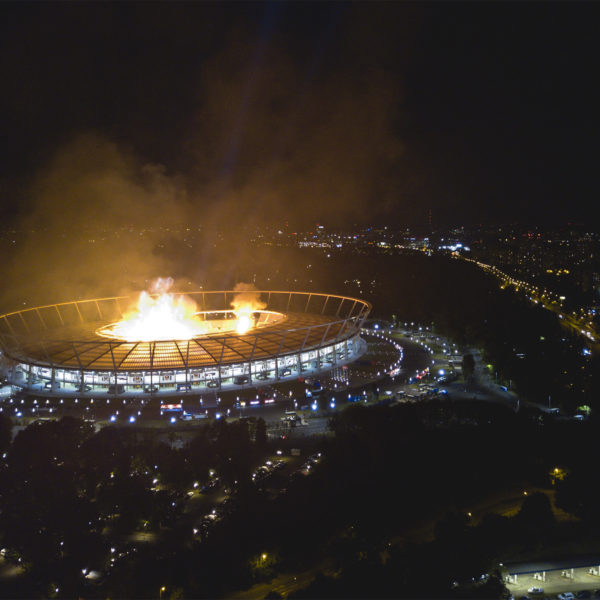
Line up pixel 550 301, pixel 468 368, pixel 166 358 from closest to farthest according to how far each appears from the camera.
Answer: pixel 166 358
pixel 468 368
pixel 550 301

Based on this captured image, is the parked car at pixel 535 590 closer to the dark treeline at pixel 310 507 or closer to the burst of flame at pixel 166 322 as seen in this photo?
the dark treeline at pixel 310 507

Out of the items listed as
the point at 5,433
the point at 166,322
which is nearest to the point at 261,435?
the point at 5,433

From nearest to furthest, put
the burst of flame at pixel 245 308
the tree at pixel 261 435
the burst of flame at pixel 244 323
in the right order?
the tree at pixel 261 435, the burst of flame at pixel 244 323, the burst of flame at pixel 245 308

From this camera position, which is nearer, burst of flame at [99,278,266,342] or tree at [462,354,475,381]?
tree at [462,354,475,381]

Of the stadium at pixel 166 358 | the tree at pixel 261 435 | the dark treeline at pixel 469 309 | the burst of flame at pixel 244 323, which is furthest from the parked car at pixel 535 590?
the burst of flame at pixel 244 323

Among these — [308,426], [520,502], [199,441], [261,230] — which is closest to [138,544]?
[199,441]

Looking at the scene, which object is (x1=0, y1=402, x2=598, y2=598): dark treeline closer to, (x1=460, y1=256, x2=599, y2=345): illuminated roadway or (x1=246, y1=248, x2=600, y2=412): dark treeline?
(x1=246, y1=248, x2=600, y2=412): dark treeline

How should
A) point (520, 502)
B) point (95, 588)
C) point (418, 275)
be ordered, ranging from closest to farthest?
point (95, 588) → point (520, 502) → point (418, 275)

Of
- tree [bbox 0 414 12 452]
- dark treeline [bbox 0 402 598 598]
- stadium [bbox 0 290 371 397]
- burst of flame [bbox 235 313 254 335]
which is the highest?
burst of flame [bbox 235 313 254 335]

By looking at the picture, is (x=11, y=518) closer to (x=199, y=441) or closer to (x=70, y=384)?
(x=199, y=441)

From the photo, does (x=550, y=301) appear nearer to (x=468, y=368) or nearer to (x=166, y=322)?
(x=468, y=368)

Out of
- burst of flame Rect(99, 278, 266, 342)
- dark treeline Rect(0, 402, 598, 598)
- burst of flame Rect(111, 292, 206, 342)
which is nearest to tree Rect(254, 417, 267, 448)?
dark treeline Rect(0, 402, 598, 598)
